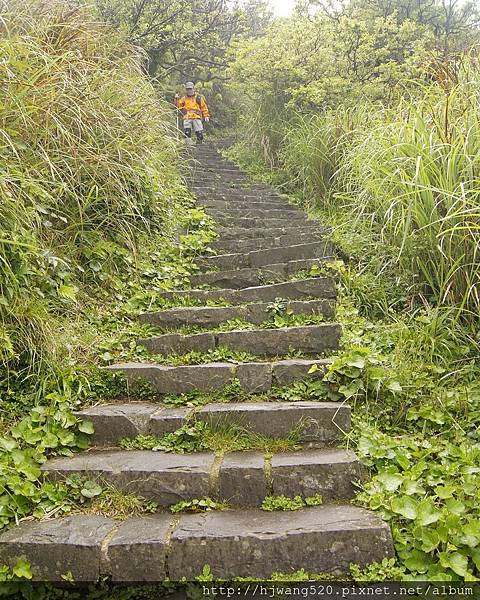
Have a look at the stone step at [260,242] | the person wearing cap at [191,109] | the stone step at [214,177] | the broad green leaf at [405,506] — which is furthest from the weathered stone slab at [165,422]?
the person wearing cap at [191,109]

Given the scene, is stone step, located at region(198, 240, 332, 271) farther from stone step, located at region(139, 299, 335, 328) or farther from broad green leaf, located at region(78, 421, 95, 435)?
broad green leaf, located at region(78, 421, 95, 435)

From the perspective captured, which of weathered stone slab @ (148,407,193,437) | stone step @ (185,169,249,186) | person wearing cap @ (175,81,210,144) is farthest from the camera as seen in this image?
person wearing cap @ (175,81,210,144)

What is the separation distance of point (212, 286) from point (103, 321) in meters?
1.08

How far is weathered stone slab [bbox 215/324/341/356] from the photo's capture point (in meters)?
3.04

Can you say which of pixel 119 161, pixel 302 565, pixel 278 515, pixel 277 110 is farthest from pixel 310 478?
pixel 277 110

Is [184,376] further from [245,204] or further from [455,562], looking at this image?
→ [245,204]

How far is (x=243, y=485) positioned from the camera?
2221 mm

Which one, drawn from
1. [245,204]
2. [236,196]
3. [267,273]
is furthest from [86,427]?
[236,196]

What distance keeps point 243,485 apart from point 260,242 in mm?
3127

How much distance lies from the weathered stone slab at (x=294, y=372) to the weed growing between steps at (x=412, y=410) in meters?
0.10

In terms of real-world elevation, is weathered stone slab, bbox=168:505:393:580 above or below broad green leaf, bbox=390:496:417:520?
below

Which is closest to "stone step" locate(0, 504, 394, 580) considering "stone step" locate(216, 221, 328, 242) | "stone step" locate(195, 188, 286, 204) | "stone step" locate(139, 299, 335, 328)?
"stone step" locate(139, 299, 335, 328)

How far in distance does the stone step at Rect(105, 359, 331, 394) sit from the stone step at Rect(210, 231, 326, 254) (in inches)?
85.5

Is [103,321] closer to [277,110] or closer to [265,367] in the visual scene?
[265,367]
